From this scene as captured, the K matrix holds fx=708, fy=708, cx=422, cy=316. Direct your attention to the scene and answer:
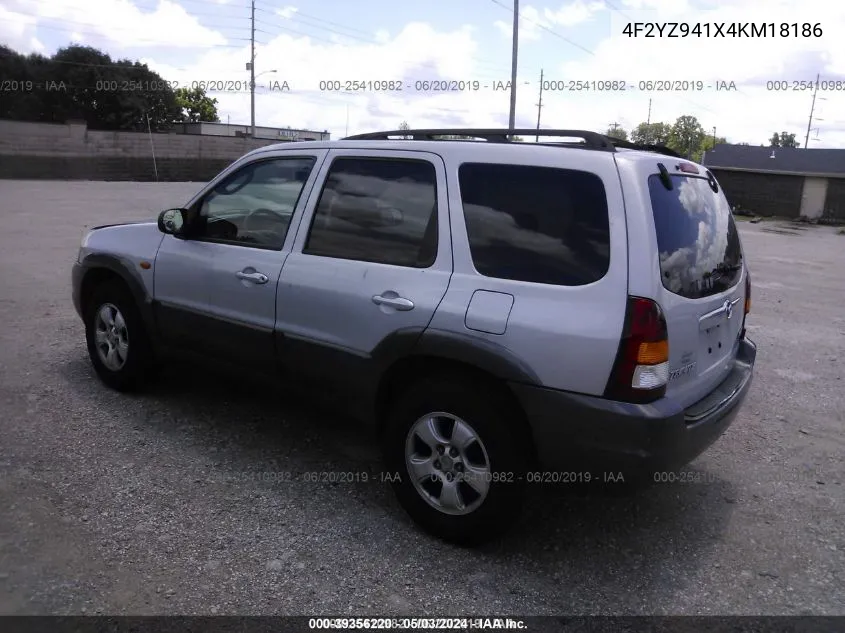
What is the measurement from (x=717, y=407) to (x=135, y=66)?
72.5m

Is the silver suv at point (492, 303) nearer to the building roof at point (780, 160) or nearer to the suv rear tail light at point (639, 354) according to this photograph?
the suv rear tail light at point (639, 354)

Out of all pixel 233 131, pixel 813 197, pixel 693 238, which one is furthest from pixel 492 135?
pixel 233 131

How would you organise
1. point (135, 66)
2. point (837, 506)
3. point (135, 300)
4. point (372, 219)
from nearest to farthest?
point (372, 219) < point (837, 506) < point (135, 300) < point (135, 66)

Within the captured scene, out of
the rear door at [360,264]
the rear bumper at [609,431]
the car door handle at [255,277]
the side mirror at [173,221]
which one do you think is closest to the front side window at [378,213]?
the rear door at [360,264]

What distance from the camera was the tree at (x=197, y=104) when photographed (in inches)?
3298

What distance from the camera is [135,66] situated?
216 ft

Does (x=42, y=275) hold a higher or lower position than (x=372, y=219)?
lower

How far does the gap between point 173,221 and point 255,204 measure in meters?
0.63

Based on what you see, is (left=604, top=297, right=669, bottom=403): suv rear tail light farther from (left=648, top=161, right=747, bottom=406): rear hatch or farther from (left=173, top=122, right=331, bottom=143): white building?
(left=173, top=122, right=331, bottom=143): white building

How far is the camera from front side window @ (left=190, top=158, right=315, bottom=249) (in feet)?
13.2

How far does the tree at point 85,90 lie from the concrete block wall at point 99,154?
941cm

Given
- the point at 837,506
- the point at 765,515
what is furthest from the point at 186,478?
the point at 837,506

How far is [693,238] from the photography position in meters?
3.23

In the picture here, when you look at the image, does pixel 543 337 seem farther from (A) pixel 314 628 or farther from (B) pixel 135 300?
(B) pixel 135 300
